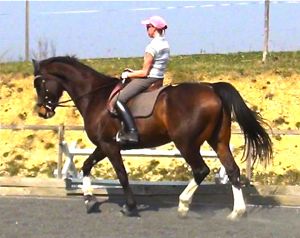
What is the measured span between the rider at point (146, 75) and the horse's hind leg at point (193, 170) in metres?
0.76

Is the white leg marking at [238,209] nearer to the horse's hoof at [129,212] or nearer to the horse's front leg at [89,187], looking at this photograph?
the horse's hoof at [129,212]

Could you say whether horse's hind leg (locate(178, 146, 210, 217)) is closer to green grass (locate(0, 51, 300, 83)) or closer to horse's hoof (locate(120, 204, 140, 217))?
horse's hoof (locate(120, 204, 140, 217))

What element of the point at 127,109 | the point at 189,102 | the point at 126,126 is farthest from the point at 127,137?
the point at 189,102

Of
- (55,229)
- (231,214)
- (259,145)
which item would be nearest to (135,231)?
(55,229)

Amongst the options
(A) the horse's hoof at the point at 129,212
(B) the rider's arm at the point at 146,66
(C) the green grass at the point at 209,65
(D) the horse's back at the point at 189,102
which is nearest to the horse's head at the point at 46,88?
(B) the rider's arm at the point at 146,66

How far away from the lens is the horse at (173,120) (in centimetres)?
1010

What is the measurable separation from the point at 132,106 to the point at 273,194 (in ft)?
9.24

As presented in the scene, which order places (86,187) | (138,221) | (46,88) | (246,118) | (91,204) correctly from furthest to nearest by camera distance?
(46,88) < (86,187) < (91,204) < (246,118) < (138,221)

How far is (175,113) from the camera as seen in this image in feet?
33.2

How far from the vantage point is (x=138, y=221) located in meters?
9.98

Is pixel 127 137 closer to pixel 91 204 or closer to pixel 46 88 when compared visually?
pixel 91 204

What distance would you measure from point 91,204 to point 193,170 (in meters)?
1.63

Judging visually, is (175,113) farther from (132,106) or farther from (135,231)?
(135,231)

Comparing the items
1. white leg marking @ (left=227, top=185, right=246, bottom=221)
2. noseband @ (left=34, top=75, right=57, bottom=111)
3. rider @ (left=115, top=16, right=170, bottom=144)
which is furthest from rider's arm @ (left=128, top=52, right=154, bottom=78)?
white leg marking @ (left=227, top=185, right=246, bottom=221)
